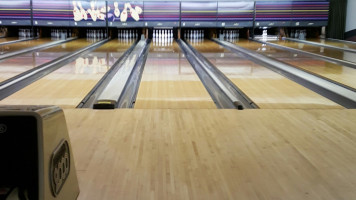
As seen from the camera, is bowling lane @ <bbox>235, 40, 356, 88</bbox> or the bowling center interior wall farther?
the bowling center interior wall

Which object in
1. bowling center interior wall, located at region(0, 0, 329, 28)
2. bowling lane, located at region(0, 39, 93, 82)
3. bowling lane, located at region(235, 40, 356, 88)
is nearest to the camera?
bowling lane, located at region(235, 40, 356, 88)

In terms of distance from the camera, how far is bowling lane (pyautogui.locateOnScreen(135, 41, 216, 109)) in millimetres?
A: 3020

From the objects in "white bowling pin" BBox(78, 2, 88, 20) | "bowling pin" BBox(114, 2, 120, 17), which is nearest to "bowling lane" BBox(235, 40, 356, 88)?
"bowling pin" BBox(114, 2, 120, 17)

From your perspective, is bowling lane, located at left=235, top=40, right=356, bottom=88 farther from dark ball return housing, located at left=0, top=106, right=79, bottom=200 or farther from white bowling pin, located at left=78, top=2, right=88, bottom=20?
white bowling pin, located at left=78, top=2, right=88, bottom=20

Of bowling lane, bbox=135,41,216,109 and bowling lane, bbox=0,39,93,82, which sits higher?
bowling lane, bbox=0,39,93,82

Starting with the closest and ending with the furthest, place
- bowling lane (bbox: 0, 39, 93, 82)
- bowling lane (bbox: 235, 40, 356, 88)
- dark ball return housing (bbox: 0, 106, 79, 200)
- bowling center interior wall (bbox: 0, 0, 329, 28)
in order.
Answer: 1. dark ball return housing (bbox: 0, 106, 79, 200)
2. bowling lane (bbox: 235, 40, 356, 88)
3. bowling lane (bbox: 0, 39, 93, 82)
4. bowling center interior wall (bbox: 0, 0, 329, 28)

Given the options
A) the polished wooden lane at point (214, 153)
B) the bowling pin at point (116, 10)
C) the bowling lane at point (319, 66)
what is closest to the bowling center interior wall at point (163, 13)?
the bowling pin at point (116, 10)

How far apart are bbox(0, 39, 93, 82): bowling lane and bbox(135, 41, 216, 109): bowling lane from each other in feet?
4.17

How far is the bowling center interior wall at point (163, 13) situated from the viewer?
823 cm

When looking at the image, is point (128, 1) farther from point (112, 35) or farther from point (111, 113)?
point (111, 113)

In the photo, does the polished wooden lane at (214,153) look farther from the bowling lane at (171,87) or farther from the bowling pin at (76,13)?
the bowling pin at (76,13)

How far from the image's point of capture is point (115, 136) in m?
2.15

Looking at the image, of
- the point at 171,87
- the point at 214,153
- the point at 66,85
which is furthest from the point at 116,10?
the point at 214,153

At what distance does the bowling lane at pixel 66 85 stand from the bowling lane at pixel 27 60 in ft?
1.17
